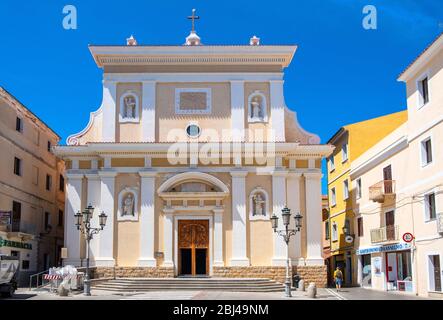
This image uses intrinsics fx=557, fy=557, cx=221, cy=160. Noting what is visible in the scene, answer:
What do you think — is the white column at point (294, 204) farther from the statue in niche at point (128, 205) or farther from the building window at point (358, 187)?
the statue in niche at point (128, 205)

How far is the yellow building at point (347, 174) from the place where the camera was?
35.9 m

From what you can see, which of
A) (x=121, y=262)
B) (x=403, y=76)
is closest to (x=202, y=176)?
(x=121, y=262)

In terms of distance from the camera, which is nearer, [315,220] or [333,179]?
[315,220]

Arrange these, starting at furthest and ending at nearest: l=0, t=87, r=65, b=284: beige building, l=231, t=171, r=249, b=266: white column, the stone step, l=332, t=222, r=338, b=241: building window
→ l=332, t=222, r=338, b=241: building window
l=0, t=87, r=65, b=284: beige building
l=231, t=171, r=249, b=266: white column
the stone step

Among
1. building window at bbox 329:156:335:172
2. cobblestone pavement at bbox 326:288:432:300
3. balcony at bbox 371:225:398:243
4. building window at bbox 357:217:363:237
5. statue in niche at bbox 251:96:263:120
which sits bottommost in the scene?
cobblestone pavement at bbox 326:288:432:300

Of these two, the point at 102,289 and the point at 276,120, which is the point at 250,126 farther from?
the point at 102,289

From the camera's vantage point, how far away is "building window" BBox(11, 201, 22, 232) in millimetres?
30269

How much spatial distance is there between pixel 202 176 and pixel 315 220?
21.5ft

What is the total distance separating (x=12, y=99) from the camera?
31.0m

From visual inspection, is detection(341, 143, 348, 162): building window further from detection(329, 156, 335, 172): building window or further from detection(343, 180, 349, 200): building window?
detection(329, 156, 335, 172): building window

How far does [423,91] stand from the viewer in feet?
82.3

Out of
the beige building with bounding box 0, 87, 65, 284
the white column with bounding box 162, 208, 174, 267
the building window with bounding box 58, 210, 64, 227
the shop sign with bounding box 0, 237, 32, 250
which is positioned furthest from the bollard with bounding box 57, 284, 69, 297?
the building window with bounding box 58, 210, 64, 227

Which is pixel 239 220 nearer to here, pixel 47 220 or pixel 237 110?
pixel 237 110

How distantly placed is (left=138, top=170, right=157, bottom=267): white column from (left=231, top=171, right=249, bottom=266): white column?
425cm
